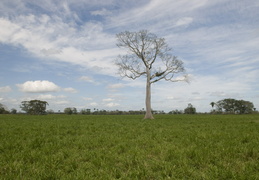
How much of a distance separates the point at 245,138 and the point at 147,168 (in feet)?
19.9

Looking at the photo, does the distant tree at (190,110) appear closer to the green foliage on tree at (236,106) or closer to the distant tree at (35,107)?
the green foliage on tree at (236,106)

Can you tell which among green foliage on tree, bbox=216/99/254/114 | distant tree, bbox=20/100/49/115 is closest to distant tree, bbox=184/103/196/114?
green foliage on tree, bbox=216/99/254/114

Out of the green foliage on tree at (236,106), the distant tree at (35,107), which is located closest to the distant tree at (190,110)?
the green foliage on tree at (236,106)

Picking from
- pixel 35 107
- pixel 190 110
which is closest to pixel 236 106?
pixel 190 110

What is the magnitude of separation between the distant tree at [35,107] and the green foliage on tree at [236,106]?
13960 centimetres

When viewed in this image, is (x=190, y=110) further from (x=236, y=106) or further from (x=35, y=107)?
(x=35, y=107)

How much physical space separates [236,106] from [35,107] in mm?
150124

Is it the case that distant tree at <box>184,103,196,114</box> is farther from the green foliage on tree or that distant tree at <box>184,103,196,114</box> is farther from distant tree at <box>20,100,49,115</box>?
distant tree at <box>20,100,49,115</box>

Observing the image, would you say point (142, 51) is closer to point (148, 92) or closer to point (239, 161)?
point (148, 92)

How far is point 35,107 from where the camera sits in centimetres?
11869

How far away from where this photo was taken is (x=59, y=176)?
445cm

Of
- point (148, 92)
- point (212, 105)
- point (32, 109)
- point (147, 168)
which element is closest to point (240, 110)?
point (212, 105)

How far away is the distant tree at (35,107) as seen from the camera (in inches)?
4651

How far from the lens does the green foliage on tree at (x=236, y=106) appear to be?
13988cm
